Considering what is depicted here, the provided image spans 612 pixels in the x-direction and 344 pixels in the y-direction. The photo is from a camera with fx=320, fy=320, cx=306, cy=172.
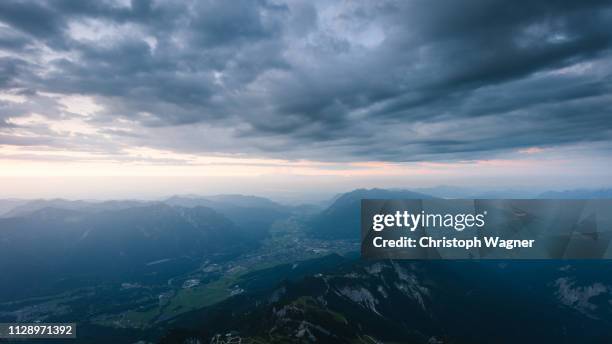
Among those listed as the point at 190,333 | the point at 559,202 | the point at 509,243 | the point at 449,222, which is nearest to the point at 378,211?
the point at 449,222

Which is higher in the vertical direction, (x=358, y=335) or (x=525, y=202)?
(x=525, y=202)

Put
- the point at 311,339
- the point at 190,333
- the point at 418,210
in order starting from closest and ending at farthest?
the point at 418,210 < the point at 311,339 < the point at 190,333

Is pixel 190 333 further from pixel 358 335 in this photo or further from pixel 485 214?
pixel 485 214

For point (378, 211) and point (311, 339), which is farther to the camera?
point (311, 339)

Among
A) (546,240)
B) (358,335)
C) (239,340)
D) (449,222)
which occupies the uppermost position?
(449,222)

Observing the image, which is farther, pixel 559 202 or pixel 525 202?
pixel 559 202

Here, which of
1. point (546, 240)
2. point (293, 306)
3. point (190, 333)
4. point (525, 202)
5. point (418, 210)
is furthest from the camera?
point (293, 306)

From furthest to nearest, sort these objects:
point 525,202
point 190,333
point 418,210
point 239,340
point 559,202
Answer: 1. point 190,333
2. point 239,340
3. point 559,202
4. point 525,202
5. point 418,210

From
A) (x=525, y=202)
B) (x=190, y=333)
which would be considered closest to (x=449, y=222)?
(x=525, y=202)

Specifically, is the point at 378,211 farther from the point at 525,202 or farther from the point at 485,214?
the point at 525,202
